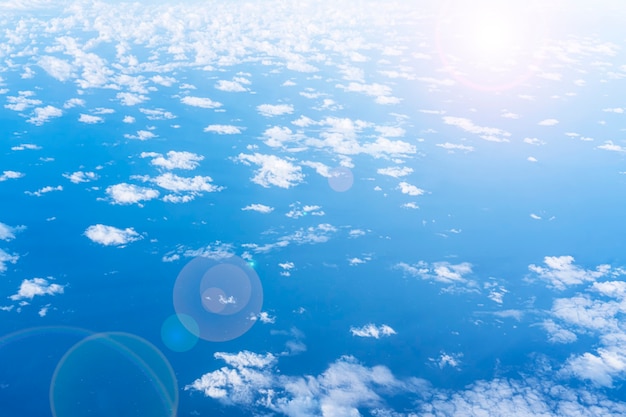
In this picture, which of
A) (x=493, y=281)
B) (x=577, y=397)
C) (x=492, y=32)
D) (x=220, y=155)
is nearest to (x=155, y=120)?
→ (x=220, y=155)

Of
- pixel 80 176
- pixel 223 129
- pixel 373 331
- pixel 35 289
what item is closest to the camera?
pixel 373 331

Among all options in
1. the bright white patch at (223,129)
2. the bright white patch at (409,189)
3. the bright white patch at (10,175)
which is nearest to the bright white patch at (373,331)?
the bright white patch at (409,189)

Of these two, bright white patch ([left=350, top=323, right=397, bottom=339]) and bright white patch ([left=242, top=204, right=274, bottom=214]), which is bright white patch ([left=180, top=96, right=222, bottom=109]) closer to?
bright white patch ([left=242, top=204, right=274, bottom=214])

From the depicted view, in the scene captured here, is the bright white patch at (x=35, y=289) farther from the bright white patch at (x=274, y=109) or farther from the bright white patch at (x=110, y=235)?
the bright white patch at (x=274, y=109)

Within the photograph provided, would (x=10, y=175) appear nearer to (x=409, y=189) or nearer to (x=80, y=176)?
(x=80, y=176)

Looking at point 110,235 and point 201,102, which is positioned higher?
point 201,102

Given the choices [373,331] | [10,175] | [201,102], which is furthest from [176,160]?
[373,331]

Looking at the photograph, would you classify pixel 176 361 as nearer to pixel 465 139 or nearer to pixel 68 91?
pixel 465 139

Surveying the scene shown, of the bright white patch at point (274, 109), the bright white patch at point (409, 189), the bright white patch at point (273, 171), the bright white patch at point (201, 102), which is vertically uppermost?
the bright white patch at point (274, 109)

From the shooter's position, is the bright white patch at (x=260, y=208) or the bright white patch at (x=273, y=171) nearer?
the bright white patch at (x=260, y=208)

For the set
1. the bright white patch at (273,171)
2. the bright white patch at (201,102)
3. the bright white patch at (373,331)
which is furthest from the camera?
the bright white patch at (201,102)
